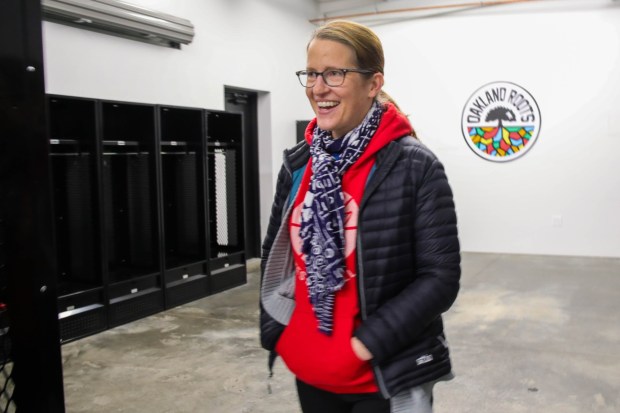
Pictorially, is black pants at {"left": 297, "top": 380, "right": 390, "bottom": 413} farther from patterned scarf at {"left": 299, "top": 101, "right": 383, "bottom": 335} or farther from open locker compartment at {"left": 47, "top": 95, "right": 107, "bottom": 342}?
open locker compartment at {"left": 47, "top": 95, "right": 107, "bottom": 342}

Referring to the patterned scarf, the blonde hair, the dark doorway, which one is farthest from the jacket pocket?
the dark doorway

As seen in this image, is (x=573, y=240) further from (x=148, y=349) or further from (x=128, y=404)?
(x=128, y=404)

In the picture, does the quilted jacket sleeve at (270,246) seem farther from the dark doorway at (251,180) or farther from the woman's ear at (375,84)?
the dark doorway at (251,180)

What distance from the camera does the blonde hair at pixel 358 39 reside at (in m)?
1.20

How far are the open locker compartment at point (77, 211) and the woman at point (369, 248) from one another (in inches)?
126

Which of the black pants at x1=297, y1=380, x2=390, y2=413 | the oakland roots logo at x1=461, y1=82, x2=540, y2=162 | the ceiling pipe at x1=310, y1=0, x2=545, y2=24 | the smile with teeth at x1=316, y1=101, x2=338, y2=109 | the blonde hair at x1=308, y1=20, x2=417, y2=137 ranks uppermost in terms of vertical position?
the ceiling pipe at x1=310, y1=0, x2=545, y2=24

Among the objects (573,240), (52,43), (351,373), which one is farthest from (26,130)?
(573,240)

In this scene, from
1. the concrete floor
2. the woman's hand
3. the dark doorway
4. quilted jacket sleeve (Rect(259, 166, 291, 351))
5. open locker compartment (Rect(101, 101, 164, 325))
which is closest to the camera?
the woman's hand

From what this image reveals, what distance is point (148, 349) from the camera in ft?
12.5

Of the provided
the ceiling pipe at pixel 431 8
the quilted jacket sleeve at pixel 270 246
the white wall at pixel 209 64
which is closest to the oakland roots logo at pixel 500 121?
the ceiling pipe at pixel 431 8

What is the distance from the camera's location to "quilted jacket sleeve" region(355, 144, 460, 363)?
1.16 m

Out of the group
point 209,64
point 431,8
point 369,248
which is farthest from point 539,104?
point 369,248

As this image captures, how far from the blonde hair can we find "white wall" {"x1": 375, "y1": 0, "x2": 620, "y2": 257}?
20.7ft

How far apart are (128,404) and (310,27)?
5.95 m
